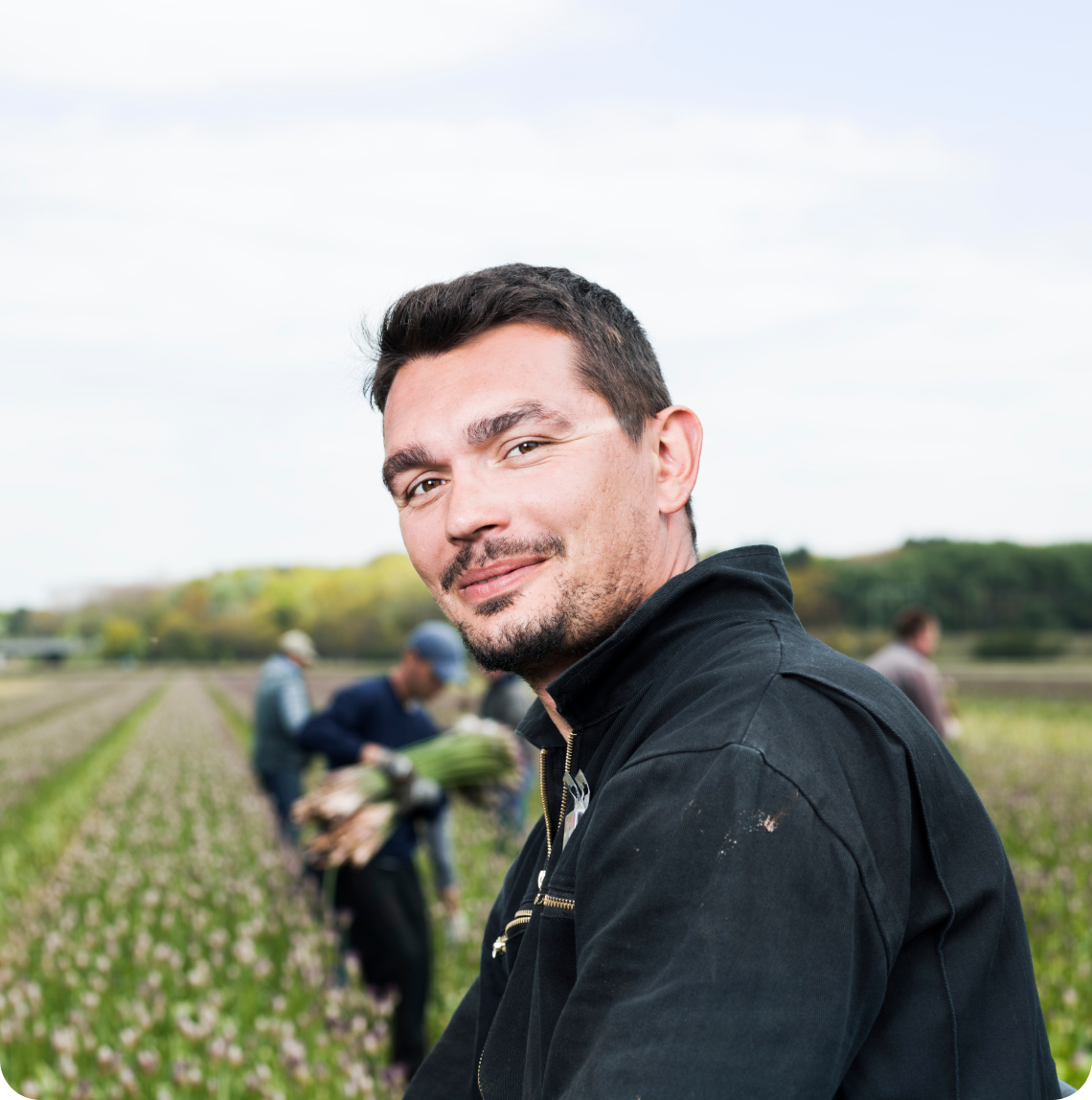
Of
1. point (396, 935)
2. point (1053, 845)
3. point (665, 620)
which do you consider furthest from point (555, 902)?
point (1053, 845)

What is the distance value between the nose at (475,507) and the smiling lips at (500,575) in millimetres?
45

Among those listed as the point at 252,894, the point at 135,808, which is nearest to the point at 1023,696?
the point at 135,808

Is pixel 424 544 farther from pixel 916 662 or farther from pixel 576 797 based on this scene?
pixel 916 662

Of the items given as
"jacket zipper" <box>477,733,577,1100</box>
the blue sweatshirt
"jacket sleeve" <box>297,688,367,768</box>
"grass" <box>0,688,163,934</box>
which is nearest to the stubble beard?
"jacket zipper" <box>477,733,577,1100</box>

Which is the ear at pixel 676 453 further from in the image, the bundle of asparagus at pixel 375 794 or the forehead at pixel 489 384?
the bundle of asparagus at pixel 375 794

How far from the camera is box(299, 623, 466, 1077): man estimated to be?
4.93 meters

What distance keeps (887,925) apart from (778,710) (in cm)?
23

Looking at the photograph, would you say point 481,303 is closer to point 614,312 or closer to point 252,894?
point 614,312

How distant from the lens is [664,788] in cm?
100

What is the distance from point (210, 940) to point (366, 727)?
5.29 ft

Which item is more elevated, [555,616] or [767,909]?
[555,616]

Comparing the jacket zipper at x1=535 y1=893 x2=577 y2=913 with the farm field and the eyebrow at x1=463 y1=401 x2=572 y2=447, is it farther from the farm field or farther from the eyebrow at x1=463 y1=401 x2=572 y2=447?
the farm field

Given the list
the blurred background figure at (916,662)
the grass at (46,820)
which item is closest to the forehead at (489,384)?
the blurred background figure at (916,662)

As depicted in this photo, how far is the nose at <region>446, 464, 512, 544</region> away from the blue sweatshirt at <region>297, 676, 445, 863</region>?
14.2 ft
